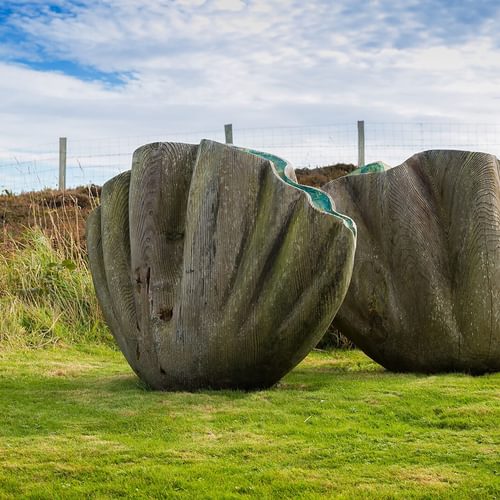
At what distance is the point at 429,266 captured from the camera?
694 centimetres

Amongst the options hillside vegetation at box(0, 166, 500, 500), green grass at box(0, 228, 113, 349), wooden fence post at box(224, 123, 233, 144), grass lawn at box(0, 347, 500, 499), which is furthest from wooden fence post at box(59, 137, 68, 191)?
grass lawn at box(0, 347, 500, 499)

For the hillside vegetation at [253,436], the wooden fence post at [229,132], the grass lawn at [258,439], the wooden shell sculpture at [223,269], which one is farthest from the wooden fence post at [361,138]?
the wooden shell sculpture at [223,269]

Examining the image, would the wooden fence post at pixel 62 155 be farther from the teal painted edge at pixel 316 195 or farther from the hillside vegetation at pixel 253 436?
the teal painted edge at pixel 316 195

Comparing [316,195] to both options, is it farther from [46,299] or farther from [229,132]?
[229,132]

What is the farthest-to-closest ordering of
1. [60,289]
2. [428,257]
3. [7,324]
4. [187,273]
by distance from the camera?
[60,289] → [7,324] → [428,257] → [187,273]

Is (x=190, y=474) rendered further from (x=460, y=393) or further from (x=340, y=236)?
(x=460, y=393)

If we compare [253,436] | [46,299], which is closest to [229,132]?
[46,299]

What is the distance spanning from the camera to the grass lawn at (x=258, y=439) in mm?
4051

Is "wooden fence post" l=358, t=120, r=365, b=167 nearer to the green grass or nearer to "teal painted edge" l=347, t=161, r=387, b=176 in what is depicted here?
the green grass

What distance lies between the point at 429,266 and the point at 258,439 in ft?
8.96

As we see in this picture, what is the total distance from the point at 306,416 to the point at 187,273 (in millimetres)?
1343

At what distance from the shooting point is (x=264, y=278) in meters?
5.85

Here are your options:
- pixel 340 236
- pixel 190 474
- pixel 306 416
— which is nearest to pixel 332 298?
pixel 340 236

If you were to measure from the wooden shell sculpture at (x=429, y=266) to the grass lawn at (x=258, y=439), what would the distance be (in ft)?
1.08
